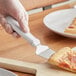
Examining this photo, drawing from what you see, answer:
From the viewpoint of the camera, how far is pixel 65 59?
83 centimetres

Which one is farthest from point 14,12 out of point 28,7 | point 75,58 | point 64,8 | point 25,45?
point 28,7

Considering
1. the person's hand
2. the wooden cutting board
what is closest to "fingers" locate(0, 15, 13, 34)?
the person's hand

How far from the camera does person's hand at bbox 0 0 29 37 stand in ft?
2.93

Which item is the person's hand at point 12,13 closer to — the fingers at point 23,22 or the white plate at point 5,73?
the fingers at point 23,22

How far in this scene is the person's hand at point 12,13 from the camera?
0.89 metres

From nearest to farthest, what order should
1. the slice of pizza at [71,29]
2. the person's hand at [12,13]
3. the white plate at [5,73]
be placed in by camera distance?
1. the white plate at [5,73]
2. the person's hand at [12,13]
3. the slice of pizza at [71,29]

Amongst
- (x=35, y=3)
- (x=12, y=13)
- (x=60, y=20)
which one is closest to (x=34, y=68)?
(x=12, y=13)

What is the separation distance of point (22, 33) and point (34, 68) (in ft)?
0.38

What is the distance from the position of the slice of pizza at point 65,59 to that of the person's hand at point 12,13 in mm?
137

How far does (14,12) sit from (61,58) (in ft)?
0.75

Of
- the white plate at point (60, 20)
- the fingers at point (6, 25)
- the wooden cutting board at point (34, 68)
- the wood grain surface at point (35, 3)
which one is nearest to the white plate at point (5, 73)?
the wooden cutting board at point (34, 68)

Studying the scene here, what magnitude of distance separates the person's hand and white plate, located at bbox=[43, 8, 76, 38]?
0.16 meters

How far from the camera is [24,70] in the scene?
2.71ft

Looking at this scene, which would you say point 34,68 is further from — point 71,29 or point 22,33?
point 71,29
